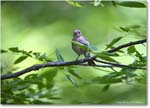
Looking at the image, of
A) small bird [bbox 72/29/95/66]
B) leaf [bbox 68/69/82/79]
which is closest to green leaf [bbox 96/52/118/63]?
small bird [bbox 72/29/95/66]

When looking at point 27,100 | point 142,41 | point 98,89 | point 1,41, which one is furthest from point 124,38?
point 1,41

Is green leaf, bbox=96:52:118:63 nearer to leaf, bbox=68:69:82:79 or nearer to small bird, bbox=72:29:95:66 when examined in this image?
small bird, bbox=72:29:95:66

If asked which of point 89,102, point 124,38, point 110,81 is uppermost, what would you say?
point 124,38

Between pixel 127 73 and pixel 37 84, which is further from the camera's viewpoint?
pixel 37 84

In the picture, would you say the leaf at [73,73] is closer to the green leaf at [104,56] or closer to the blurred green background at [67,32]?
the blurred green background at [67,32]

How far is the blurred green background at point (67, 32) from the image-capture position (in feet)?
4.09

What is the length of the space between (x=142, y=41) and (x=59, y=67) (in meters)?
0.27

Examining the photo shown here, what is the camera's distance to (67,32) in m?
1.29

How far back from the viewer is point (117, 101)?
1.28 m

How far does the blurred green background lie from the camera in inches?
49.1

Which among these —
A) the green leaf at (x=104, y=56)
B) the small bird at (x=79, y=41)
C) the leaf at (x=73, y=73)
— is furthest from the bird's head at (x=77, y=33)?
the green leaf at (x=104, y=56)

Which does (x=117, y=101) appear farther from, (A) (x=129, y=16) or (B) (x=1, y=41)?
(B) (x=1, y=41)

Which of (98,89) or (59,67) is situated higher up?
(59,67)

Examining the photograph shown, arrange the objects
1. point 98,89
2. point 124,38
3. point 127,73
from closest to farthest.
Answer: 1. point 127,73
2. point 124,38
3. point 98,89
